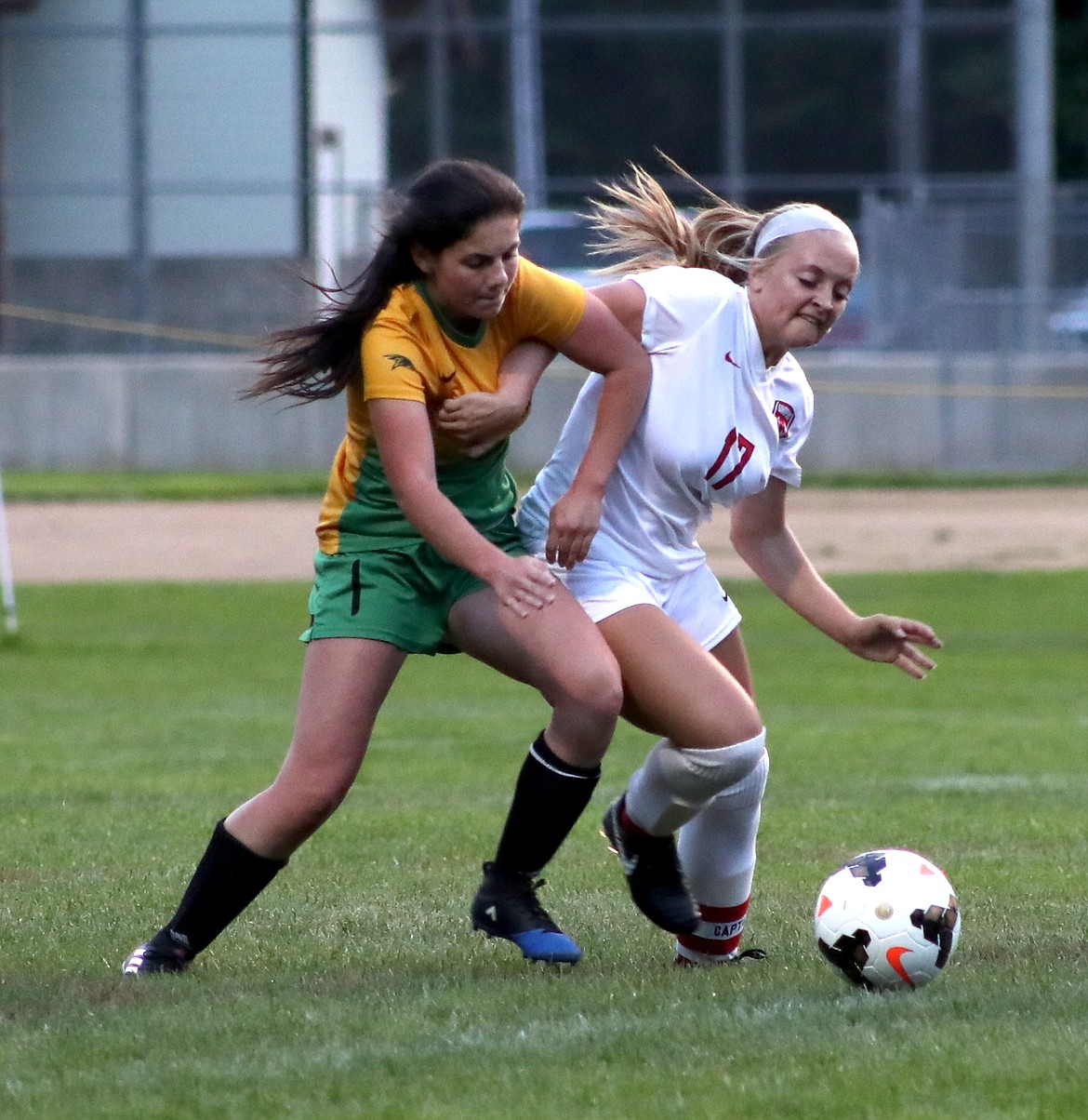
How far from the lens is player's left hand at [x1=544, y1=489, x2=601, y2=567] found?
4715 mm

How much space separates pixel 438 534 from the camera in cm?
449

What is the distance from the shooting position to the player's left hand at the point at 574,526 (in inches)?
186

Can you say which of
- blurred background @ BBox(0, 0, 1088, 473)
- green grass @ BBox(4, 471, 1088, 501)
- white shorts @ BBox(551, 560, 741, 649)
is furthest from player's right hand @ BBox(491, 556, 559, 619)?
blurred background @ BBox(0, 0, 1088, 473)

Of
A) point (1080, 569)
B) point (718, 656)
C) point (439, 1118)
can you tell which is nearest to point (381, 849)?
point (718, 656)

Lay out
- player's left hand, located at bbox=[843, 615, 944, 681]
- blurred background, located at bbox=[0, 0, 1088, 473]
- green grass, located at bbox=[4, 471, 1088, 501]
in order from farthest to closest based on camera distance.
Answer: blurred background, located at bbox=[0, 0, 1088, 473]
green grass, located at bbox=[4, 471, 1088, 501]
player's left hand, located at bbox=[843, 615, 944, 681]

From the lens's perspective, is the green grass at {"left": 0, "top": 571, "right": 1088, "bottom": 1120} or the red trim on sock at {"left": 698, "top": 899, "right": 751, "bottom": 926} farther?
the red trim on sock at {"left": 698, "top": 899, "right": 751, "bottom": 926}

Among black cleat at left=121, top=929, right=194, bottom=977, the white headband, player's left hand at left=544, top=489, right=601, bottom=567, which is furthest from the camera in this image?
the white headband

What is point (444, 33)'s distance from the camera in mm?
27984

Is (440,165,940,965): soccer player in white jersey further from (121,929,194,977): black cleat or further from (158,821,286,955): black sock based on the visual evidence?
(121,929,194,977): black cleat

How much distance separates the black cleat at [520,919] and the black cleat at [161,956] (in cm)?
65

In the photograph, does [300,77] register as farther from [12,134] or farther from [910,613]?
[910,613]

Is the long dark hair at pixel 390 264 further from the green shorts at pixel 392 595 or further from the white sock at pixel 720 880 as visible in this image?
the white sock at pixel 720 880

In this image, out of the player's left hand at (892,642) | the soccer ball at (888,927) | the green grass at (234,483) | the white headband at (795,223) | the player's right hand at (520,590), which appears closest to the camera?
the player's right hand at (520,590)

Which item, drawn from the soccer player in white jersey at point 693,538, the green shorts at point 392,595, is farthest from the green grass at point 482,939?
the green shorts at point 392,595
